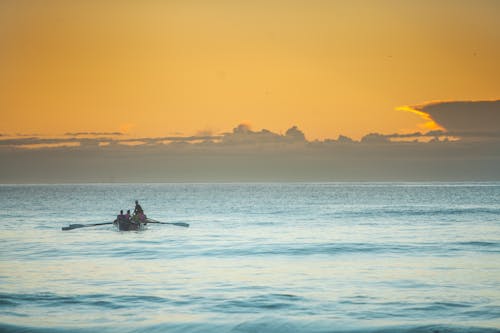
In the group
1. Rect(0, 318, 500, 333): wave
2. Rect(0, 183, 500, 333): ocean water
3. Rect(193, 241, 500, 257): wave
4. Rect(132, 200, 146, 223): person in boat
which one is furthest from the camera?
Rect(132, 200, 146, 223): person in boat

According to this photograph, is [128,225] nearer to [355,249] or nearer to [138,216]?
[138,216]

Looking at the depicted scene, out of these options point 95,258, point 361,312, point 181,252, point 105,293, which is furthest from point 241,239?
point 361,312

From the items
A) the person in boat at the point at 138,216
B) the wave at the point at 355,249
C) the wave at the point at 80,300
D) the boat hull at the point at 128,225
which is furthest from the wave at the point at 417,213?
the wave at the point at 80,300

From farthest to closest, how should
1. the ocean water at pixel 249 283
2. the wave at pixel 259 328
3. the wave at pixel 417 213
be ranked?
1. the wave at pixel 417 213
2. the ocean water at pixel 249 283
3. the wave at pixel 259 328

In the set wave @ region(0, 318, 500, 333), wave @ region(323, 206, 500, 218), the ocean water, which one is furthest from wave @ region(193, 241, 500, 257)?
wave @ region(323, 206, 500, 218)

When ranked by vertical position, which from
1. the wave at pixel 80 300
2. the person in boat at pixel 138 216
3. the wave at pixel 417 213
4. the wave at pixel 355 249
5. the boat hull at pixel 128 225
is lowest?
the wave at pixel 417 213

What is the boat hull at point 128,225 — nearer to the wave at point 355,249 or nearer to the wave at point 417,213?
the wave at point 355,249

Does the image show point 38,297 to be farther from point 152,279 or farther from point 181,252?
point 181,252

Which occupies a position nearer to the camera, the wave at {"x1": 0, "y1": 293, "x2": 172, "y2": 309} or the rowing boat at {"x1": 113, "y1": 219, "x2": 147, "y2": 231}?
the wave at {"x1": 0, "y1": 293, "x2": 172, "y2": 309}

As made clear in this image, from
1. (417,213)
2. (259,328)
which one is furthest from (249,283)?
(417,213)

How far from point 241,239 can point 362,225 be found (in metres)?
19.3

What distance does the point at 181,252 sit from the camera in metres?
40.2

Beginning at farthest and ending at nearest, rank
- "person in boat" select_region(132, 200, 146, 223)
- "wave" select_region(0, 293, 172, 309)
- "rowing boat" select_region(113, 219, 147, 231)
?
"person in boat" select_region(132, 200, 146, 223)
"rowing boat" select_region(113, 219, 147, 231)
"wave" select_region(0, 293, 172, 309)

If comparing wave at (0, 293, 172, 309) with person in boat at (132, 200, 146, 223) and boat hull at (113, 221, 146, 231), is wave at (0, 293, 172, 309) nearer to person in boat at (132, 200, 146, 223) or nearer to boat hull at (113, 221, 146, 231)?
boat hull at (113, 221, 146, 231)
